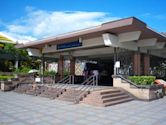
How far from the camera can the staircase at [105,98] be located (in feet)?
32.7

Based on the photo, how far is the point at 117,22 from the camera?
10.7 meters

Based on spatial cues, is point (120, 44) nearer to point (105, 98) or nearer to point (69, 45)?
point (105, 98)

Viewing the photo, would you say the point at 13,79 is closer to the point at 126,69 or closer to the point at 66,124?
the point at 126,69

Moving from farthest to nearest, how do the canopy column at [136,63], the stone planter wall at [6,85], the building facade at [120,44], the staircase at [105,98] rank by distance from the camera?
1. the stone planter wall at [6,85]
2. the canopy column at [136,63]
3. the building facade at [120,44]
4. the staircase at [105,98]

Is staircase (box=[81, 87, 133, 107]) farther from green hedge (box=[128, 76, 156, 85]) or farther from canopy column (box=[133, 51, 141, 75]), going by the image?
canopy column (box=[133, 51, 141, 75])

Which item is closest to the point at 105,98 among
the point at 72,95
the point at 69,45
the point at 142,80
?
the point at 72,95

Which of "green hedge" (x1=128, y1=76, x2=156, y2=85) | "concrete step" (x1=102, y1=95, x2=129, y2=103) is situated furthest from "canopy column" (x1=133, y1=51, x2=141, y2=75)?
"concrete step" (x1=102, y1=95, x2=129, y2=103)

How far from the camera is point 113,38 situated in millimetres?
12227

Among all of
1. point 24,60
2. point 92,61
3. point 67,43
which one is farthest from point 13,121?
point 24,60

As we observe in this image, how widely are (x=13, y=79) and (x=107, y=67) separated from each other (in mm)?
11298

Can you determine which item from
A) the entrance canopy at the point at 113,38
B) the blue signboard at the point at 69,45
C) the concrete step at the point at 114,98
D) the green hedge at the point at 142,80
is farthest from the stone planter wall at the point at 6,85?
the green hedge at the point at 142,80

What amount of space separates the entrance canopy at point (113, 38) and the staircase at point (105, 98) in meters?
2.86

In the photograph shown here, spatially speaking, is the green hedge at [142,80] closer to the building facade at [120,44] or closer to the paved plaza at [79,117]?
the building facade at [120,44]

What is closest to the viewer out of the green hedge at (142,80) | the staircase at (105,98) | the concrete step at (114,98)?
the staircase at (105,98)
